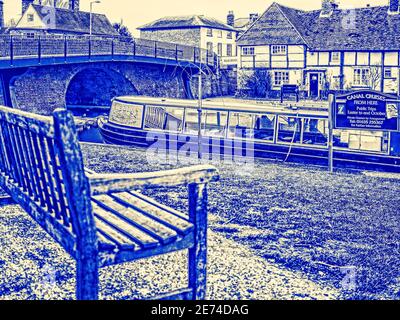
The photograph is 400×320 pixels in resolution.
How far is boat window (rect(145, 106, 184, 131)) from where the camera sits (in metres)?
18.5

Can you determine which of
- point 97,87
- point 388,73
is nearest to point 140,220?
point 97,87

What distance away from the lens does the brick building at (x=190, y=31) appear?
174 feet

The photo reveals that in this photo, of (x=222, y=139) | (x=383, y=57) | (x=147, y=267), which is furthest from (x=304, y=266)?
(x=383, y=57)

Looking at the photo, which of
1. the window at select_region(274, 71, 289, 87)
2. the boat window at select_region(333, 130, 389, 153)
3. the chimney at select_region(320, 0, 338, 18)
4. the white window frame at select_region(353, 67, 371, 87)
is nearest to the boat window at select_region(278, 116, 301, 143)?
the boat window at select_region(333, 130, 389, 153)

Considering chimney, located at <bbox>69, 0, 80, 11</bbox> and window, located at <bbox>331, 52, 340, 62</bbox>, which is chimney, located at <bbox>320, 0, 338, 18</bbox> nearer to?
window, located at <bbox>331, 52, 340, 62</bbox>

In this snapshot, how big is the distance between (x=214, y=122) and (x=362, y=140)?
462cm

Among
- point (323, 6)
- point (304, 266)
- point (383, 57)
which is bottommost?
point (304, 266)

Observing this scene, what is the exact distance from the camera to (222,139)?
675 inches

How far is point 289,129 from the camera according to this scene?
16500 millimetres

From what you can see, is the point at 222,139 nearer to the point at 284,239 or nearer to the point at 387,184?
the point at 387,184

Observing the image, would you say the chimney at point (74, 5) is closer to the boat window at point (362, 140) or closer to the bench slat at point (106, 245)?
the boat window at point (362, 140)

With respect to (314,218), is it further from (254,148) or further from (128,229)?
(254,148)

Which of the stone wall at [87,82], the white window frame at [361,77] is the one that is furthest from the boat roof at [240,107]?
the white window frame at [361,77]
